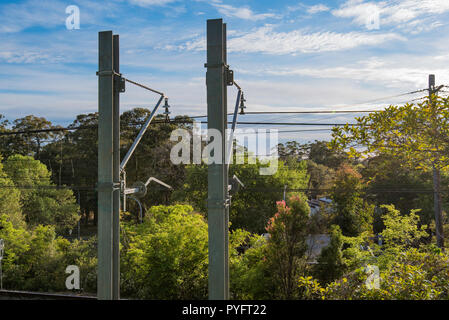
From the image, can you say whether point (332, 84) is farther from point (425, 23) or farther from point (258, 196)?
point (258, 196)

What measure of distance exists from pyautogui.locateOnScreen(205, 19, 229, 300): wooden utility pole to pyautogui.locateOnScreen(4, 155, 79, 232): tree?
773 inches

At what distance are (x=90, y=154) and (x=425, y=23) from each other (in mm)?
21113

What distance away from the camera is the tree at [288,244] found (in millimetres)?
6281

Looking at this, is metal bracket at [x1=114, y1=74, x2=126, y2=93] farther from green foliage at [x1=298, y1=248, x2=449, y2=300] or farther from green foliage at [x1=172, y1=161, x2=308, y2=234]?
green foliage at [x1=172, y1=161, x2=308, y2=234]

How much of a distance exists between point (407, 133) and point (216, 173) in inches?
86.4

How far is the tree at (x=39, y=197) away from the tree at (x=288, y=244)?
16572 mm

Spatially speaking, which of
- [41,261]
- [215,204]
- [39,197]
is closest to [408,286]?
[215,204]

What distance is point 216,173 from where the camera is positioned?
226 centimetres

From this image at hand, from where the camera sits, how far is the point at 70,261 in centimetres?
1051

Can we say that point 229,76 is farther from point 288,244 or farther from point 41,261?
point 41,261

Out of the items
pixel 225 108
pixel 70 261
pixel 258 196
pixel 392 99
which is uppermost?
pixel 392 99

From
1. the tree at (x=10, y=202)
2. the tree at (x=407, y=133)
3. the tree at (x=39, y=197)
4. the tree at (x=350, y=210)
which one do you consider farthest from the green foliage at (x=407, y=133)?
the tree at (x=39, y=197)

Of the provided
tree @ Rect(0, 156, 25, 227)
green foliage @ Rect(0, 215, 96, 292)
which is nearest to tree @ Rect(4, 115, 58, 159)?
tree @ Rect(0, 156, 25, 227)
